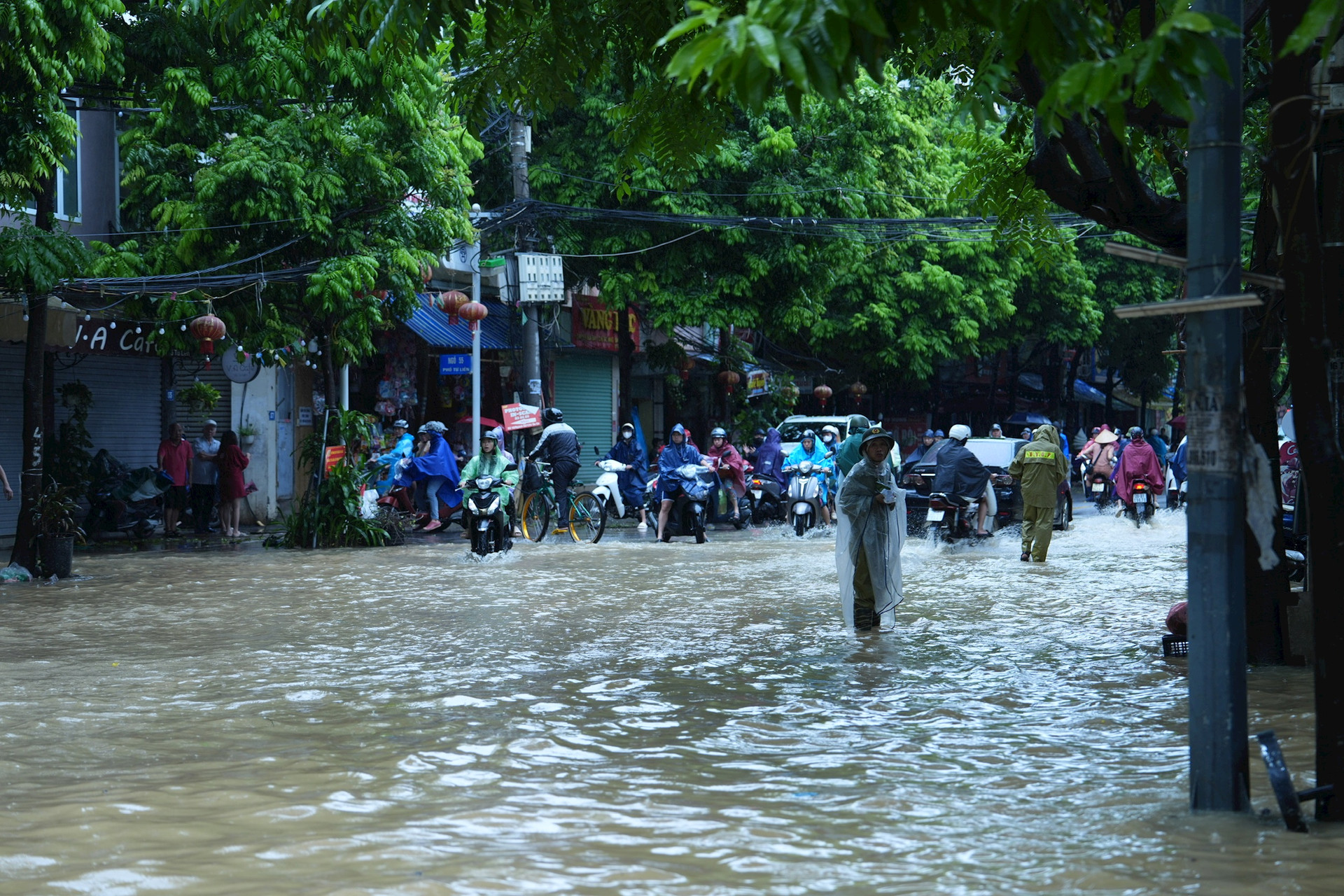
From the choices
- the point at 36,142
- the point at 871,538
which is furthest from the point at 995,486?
the point at 36,142

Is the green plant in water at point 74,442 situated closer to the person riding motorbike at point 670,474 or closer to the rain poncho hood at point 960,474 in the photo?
the person riding motorbike at point 670,474

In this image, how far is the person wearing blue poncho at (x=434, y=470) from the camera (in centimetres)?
2183

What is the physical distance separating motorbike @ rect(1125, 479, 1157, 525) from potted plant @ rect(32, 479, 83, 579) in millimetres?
16078

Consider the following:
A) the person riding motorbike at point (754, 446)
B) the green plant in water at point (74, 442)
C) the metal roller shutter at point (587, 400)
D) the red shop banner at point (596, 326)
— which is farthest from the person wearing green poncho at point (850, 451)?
the metal roller shutter at point (587, 400)

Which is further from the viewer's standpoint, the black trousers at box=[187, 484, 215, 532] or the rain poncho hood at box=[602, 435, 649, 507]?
Result: the rain poncho hood at box=[602, 435, 649, 507]

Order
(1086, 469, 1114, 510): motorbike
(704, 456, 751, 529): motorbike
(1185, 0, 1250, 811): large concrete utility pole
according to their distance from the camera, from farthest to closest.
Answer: (1086, 469, 1114, 510): motorbike → (704, 456, 751, 529): motorbike → (1185, 0, 1250, 811): large concrete utility pole

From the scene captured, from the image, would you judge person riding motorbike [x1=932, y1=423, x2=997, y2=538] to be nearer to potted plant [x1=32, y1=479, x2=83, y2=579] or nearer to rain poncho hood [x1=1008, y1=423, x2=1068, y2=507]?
rain poncho hood [x1=1008, y1=423, x2=1068, y2=507]

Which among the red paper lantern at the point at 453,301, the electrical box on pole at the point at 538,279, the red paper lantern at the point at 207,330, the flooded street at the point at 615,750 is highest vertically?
the electrical box on pole at the point at 538,279

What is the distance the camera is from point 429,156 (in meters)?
18.5

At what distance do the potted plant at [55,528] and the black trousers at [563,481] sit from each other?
709cm

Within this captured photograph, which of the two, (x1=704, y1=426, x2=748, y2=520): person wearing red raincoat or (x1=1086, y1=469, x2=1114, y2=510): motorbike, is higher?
(x1=704, y1=426, x2=748, y2=520): person wearing red raincoat

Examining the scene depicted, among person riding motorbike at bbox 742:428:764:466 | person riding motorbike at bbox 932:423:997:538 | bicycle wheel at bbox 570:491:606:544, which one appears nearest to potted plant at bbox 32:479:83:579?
bicycle wheel at bbox 570:491:606:544

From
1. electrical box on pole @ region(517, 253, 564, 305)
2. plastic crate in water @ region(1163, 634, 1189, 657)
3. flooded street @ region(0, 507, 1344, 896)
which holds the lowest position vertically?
flooded street @ region(0, 507, 1344, 896)

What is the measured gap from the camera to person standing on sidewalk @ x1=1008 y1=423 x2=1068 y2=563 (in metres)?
16.6
